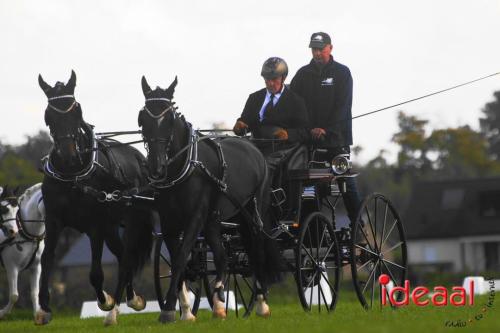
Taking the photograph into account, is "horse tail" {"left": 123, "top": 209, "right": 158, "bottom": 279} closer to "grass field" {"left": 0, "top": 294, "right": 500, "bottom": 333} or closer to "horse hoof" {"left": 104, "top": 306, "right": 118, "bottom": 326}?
"horse hoof" {"left": 104, "top": 306, "right": 118, "bottom": 326}

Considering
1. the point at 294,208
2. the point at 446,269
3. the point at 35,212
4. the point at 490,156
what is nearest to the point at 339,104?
the point at 294,208

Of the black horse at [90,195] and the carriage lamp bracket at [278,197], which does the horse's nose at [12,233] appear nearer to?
the black horse at [90,195]

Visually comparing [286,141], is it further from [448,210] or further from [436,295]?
[448,210]

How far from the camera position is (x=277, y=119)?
1384 cm

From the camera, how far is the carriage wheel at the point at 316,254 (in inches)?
512

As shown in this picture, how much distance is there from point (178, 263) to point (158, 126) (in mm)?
1367

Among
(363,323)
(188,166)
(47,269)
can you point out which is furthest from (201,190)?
(363,323)

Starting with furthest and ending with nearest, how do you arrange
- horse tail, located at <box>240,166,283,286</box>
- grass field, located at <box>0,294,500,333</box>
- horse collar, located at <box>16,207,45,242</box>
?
1. horse collar, located at <box>16,207,45,242</box>
2. horse tail, located at <box>240,166,283,286</box>
3. grass field, located at <box>0,294,500,333</box>

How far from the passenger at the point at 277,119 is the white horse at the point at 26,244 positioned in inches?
148

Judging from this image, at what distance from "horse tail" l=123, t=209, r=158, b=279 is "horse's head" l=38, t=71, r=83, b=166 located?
139 centimetres

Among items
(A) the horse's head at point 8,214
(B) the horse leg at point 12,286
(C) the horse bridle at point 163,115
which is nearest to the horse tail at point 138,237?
(C) the horse bridle at point 163,115

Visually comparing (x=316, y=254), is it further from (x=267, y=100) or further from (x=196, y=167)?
(x=196, y=167)

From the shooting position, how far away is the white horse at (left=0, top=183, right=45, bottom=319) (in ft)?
54.0

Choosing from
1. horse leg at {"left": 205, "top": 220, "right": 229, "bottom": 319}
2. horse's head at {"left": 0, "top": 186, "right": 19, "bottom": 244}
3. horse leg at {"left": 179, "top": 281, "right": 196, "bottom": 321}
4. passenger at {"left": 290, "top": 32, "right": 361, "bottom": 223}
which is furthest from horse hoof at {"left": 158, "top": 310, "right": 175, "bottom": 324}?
horse's head at {"left": 0, "top": 186, "right": 19, "bottom": 244}
